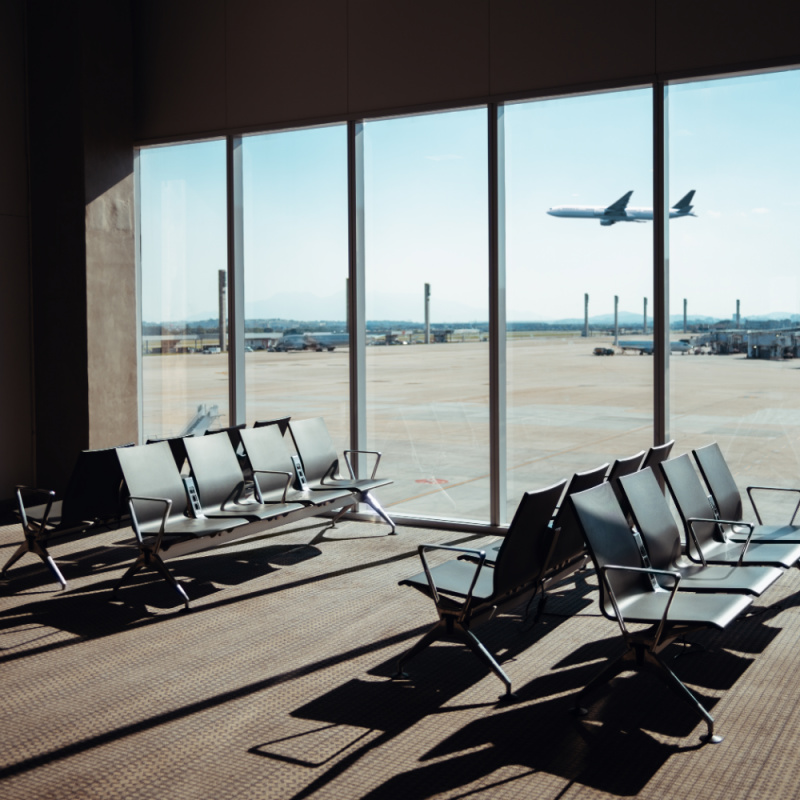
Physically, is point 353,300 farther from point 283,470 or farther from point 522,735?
point 522,735

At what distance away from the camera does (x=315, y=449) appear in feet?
24.3

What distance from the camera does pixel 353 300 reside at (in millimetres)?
8148

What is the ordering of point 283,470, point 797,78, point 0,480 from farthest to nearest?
point 0,480
point 283,470
point 797,78

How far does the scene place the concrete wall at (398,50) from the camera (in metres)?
6.67

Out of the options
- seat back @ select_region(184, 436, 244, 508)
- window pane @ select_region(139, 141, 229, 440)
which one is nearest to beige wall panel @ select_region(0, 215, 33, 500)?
window pane @ select_region(139, 141, 229, 440)

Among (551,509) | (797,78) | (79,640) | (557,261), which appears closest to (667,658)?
(551,509)

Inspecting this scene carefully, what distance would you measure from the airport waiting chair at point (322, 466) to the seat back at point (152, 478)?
130 cm

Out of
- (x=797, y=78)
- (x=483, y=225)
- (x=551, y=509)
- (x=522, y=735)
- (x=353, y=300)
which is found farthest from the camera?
(x=353, y=300)

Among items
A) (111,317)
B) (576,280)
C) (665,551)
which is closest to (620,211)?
(576,280)

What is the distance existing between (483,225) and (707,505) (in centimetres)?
338

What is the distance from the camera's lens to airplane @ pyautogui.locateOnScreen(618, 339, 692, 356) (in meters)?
6.98

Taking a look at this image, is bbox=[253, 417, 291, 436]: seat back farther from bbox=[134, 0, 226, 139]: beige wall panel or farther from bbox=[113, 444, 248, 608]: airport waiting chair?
bbox=[134, 0, 226, 139]: beige wall panel

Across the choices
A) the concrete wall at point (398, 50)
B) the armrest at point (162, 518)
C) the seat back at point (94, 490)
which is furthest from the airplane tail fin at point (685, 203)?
the seat back at point (94, 490)

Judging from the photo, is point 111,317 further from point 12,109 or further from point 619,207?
point 619,207
